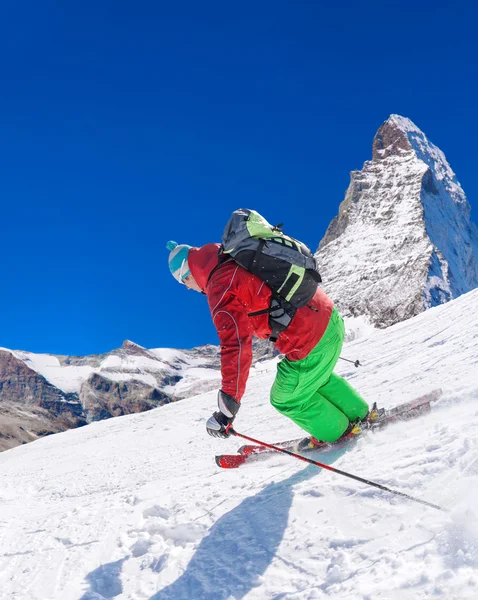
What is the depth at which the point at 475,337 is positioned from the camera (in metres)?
7.66

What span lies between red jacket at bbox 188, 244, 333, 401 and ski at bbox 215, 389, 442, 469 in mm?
1115

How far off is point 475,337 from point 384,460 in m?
4.57

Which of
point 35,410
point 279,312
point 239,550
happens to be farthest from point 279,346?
point 35,410

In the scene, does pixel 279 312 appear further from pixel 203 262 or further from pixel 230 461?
pixel 230 461

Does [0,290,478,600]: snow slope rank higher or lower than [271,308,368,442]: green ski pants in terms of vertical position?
lower

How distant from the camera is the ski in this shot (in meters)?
4.82

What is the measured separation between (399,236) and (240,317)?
126682 mm

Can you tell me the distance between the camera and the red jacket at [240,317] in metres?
3.97

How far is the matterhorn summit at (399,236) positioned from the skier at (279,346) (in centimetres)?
9013

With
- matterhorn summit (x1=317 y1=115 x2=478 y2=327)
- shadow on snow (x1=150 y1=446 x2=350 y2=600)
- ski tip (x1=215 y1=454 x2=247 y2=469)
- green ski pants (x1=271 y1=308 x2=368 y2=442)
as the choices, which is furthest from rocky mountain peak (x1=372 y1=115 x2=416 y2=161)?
shadow on snow (x1=150 y1=446 x2=350 y2=600)

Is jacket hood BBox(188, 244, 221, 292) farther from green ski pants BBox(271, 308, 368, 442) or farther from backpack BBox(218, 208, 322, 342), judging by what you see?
green ski pants BBox(271, 308, 368, 442)

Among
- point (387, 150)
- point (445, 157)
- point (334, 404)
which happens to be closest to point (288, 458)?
point (334, 404)

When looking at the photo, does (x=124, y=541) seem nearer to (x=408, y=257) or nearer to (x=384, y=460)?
(x=384, y=460)

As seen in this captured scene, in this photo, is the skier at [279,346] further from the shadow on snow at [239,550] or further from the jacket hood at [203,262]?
the shadow on snow at [239,550]
